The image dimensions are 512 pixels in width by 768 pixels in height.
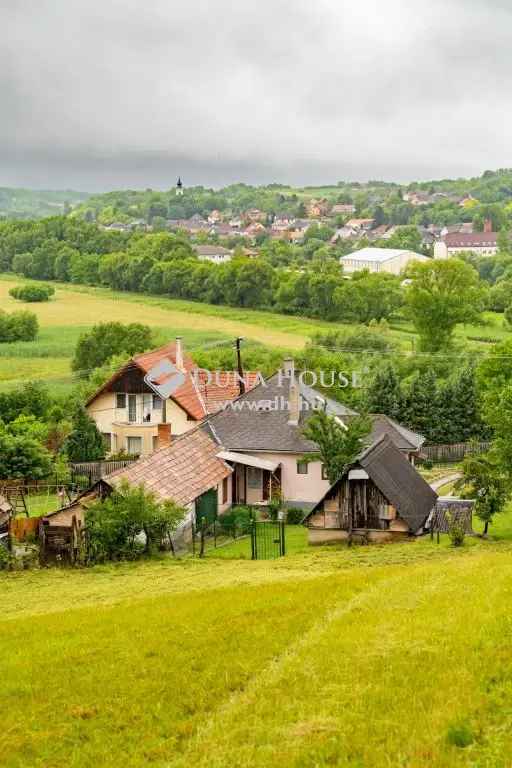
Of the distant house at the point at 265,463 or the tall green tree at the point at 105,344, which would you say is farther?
the tall green tree at the point at 105,344

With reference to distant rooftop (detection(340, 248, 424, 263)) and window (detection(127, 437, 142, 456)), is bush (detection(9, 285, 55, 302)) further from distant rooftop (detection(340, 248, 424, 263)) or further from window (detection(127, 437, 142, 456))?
distant rooftop (detection(340, 248, 424, 263))

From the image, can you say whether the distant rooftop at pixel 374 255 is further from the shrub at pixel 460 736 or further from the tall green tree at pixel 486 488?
the shrub at pixel 460 736

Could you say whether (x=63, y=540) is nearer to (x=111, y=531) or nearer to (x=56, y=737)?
(x=111, y=531)

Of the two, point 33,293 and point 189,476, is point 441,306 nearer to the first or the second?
point 33,293

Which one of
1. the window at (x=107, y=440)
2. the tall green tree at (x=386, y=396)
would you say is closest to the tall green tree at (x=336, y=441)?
the window at (x=107, y=440)

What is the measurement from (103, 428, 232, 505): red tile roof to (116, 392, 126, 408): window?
38.1 ft

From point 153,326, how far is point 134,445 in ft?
148

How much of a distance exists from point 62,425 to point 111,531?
84.1 feet

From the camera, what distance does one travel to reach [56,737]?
1177 cm

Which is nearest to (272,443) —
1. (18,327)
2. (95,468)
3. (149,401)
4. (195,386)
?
(95,468)

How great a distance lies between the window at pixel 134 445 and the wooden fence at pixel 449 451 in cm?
1545

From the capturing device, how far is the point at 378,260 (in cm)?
18050

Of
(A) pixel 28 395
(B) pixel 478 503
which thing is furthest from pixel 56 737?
(A) pixel 28 395

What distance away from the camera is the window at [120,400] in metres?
51.2
